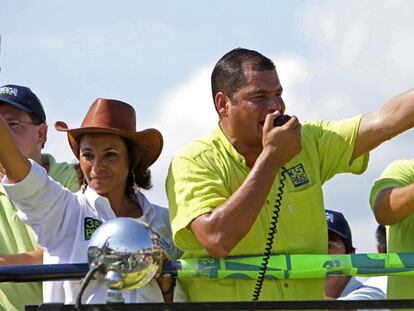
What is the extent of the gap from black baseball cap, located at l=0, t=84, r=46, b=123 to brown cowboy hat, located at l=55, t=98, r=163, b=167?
1.84 ft

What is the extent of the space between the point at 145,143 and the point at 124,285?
2431 millimetres

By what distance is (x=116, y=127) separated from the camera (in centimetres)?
575

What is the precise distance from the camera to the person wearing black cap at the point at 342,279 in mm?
7094

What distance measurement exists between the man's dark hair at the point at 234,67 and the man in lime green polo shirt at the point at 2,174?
124cm

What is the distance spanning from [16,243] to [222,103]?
5.04 ft

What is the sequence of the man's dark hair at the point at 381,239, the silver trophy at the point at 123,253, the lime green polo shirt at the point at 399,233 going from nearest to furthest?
the silver trophy at the point at 123,253
the lime green polo shirt at the point at 399,233
the man's dark hair at the point at 381,239

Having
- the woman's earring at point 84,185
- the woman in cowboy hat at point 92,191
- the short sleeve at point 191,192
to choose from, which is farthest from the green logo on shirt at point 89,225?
the short sleeve at point 191,192

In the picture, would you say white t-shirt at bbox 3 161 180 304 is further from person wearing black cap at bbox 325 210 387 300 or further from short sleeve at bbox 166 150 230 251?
person wearing black cap at bbox 325 210 387 300

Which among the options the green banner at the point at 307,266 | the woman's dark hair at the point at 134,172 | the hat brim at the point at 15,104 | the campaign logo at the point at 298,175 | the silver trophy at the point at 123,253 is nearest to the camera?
the silver trophy at the point at 123,253

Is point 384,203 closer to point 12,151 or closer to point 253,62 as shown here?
point 253,62

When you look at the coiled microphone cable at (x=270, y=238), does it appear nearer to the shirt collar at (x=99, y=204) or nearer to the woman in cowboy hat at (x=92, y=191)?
the woman in cowboy hat at (x=92, y=191)

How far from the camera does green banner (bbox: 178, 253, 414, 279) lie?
479cm

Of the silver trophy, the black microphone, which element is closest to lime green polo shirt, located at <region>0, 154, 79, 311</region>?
the black microphone

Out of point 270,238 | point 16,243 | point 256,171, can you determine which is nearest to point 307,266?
point 270,238
